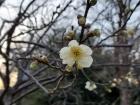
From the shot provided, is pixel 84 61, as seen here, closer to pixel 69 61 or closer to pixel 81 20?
pixel 69 61

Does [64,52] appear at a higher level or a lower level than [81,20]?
lower

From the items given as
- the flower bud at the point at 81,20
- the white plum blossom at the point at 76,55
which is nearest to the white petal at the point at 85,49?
the white plum blossom at the point at 76,55

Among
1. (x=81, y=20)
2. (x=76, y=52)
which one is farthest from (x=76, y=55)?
(x=81, y=20)

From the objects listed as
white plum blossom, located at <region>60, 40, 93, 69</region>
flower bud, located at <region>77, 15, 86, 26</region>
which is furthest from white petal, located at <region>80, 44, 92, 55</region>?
flower bud, located at <region>77, 15, 86, 26</region>

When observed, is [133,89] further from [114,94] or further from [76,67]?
[76,67]

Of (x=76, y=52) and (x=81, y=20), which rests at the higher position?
(x=81, y=20)

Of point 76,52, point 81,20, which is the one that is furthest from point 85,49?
point 81,20

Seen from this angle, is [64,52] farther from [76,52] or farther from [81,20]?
[81,20]

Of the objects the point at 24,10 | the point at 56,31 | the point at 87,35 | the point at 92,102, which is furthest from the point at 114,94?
the point at 87,35

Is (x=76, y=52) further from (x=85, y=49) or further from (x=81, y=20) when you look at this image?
(x=81, y=20)

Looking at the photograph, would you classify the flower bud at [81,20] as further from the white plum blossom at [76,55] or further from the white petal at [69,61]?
the white petal at [69,61]
